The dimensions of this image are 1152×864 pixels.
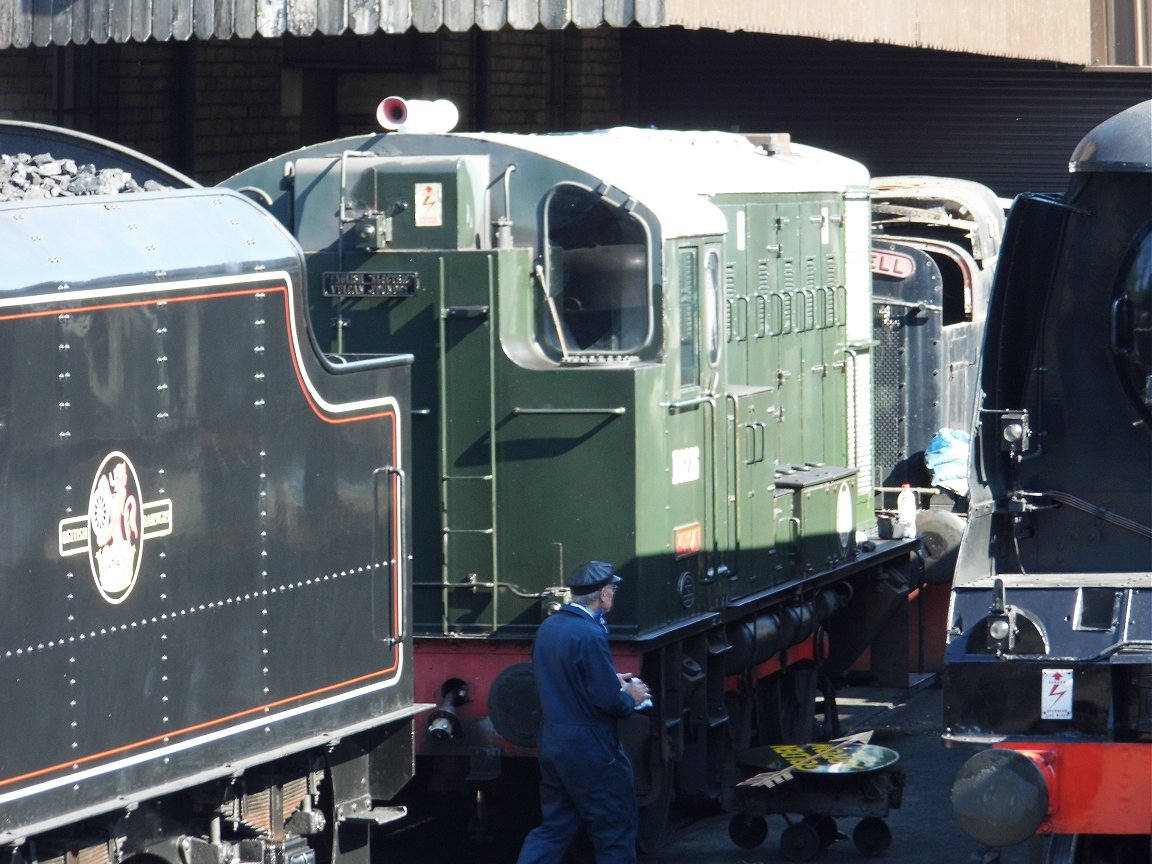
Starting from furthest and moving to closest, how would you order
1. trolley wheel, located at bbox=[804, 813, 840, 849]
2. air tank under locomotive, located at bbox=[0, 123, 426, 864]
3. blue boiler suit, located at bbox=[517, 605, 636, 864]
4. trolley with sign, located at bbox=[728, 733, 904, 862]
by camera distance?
trolley wheel, located at bbox=[804, 813, 840, 849], trolley with sign, located at bbox=[728, 733, 904, 862], blue boiler suit, located at bbox=[517, 605, 636, 864], air tank under locomotive, located at bbox=[0, 123, 426, 864]

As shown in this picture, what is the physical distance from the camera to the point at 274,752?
6836 millimetres

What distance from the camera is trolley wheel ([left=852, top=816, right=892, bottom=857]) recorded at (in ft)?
30.2

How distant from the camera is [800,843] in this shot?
363 inches

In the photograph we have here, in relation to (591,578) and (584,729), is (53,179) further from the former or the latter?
(584,729)

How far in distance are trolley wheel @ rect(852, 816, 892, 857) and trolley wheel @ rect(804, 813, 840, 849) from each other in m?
0.13

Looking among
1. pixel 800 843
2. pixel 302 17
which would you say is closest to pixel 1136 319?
pixel 800 843

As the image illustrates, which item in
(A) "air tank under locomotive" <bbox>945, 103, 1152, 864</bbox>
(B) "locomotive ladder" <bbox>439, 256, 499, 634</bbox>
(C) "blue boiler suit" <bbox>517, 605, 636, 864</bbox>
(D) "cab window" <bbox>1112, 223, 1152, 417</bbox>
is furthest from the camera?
(B) "locomotive ladder" <bbox>439, 256, 499, 634</bbox>

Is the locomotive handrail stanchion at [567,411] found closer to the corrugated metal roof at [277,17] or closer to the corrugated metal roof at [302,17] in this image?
the corrugated metal roof at [302,17]

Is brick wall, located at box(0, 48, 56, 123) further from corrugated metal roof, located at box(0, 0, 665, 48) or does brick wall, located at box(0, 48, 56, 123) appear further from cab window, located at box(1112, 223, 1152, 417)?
cab window, located at box(1112, 223, 1152, 417)

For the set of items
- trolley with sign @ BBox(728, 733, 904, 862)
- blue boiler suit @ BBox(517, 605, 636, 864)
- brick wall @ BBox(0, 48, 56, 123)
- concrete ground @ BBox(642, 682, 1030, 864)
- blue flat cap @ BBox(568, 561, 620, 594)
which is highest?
brick wall @ BBox(0, 48, 56, 123)

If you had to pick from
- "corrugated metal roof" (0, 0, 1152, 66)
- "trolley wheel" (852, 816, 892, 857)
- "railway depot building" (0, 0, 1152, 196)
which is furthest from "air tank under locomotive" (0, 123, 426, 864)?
"railway depot building" (0, 0, 1152, 196)

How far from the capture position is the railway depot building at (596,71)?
39.7 feet

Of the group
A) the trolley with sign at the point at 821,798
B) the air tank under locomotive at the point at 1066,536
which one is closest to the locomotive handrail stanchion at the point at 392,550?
the air tank under locomotive at the point at 1066,536

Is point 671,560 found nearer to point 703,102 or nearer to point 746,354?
point 746,354
